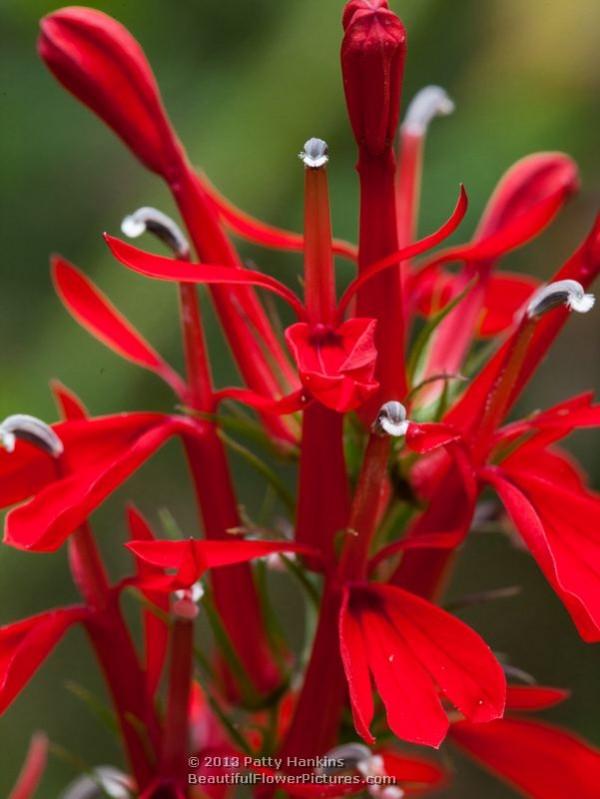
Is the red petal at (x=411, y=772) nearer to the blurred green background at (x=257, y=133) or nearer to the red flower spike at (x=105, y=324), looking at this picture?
the red flower spike at (x=105, y=324)

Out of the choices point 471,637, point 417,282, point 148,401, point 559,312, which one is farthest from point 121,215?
point 471,637

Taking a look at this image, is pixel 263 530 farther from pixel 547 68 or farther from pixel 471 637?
pixel 547 68

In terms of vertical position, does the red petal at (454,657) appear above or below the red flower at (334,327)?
below

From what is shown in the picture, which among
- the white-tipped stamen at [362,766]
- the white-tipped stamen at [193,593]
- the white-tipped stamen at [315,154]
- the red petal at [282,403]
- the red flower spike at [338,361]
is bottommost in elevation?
the white-tipped stamen at [362,766]

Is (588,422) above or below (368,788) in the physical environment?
above

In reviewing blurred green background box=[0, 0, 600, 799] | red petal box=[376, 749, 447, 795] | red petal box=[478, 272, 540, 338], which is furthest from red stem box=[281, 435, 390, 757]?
blurred green background box=[0, 0, 600, 799]

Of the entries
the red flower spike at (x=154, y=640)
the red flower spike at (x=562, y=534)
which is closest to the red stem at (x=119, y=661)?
the red flower spike at (x=154, y=640)
